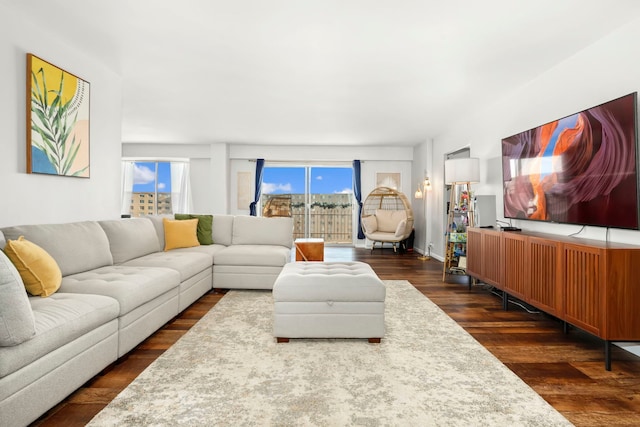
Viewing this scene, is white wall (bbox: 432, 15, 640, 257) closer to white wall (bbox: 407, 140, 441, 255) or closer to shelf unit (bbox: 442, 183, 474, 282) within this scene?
shelf unit (bbox: 442, 183, 474, 282)

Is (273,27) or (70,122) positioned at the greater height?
(273,27)

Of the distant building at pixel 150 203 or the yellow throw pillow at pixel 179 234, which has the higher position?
the distant building at pixel 150 203

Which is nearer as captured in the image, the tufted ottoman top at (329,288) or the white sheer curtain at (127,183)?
the tufted ottoman top at (329,288)

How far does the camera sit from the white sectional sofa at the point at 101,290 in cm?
158

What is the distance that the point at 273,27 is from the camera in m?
2.86

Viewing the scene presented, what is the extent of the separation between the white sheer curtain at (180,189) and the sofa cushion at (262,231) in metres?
4.21

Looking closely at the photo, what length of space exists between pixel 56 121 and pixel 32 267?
1.54m

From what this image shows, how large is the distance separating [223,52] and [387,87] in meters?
1.93

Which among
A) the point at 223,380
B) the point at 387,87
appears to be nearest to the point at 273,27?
the point at 387,87

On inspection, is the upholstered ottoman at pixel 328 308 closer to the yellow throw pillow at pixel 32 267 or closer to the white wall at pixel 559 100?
the yellow throw pillow at pixel 32 267

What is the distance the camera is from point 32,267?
7.21ft

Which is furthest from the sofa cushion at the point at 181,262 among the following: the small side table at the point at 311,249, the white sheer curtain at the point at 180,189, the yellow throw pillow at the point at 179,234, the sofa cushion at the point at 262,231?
the white sheer curtain at the point at 180,189

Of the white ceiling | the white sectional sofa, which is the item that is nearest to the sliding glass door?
the white ceiling

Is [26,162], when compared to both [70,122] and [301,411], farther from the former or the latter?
[301,411]
